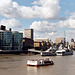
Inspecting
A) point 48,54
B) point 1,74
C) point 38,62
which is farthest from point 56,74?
point 48,54

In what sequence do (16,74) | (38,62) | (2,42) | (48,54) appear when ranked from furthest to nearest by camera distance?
(2,42) < (48,54) < (38,62) < (16,74)

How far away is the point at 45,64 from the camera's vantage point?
7712 centimetres

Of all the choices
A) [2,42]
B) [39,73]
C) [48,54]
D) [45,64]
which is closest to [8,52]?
[2,42]

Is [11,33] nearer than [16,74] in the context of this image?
No

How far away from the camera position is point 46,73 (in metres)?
57.5

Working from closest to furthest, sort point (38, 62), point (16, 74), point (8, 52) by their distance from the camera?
point (16, 74) → point (38, 62) → point (8, 52)

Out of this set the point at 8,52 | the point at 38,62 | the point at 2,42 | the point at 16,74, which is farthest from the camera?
the point at 2,42

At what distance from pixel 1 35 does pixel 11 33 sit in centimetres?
980

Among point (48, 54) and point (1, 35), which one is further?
point (1, 35)

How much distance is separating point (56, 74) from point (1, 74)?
14.9 m

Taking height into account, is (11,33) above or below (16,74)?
above

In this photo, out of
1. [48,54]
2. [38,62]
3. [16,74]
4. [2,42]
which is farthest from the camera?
[2,42]

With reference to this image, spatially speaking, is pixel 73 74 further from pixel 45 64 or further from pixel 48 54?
pixel 48 54

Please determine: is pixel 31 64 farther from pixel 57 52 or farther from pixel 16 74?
pixel 57 52
